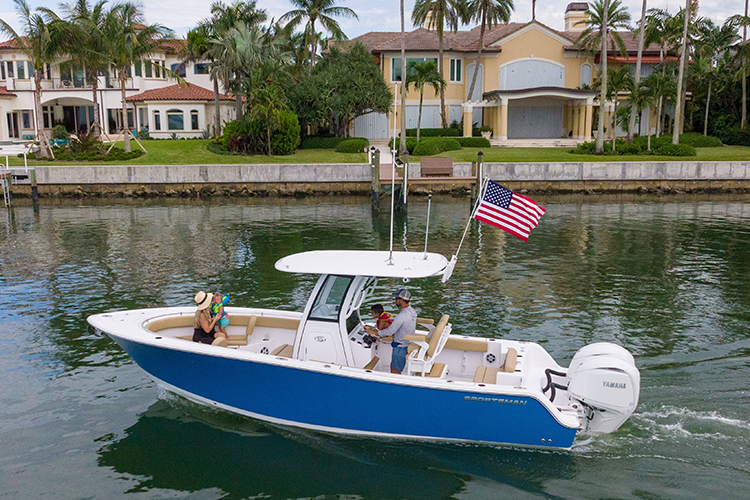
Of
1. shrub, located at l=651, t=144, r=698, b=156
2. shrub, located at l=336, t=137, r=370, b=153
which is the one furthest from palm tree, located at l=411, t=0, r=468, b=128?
shrub, located at l=651, t=144, r=698, b=156

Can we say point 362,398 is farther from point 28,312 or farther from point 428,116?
point 428,116

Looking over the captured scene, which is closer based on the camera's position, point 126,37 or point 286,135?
point 126,37

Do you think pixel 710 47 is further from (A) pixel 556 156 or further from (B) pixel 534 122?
(A) pixel 556 156

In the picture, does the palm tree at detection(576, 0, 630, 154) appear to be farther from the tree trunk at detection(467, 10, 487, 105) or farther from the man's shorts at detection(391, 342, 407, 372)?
A: the man's shorts at detection(391, 342, 407, 372)

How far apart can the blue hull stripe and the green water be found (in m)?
0.32

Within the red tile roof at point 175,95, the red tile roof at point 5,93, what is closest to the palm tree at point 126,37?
the red tile roof at point 175,95

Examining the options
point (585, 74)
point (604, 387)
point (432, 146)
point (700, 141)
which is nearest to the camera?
point (604, 387)

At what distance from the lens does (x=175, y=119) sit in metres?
55.3

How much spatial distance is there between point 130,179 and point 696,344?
33.7m

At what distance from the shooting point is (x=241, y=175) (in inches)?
1556

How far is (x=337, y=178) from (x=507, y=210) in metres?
29.1

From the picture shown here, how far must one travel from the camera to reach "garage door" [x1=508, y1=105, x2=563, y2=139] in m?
56.8

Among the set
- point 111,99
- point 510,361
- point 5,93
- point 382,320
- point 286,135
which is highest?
point 5,93

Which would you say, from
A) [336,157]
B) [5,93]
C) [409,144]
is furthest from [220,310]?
[5,93]
